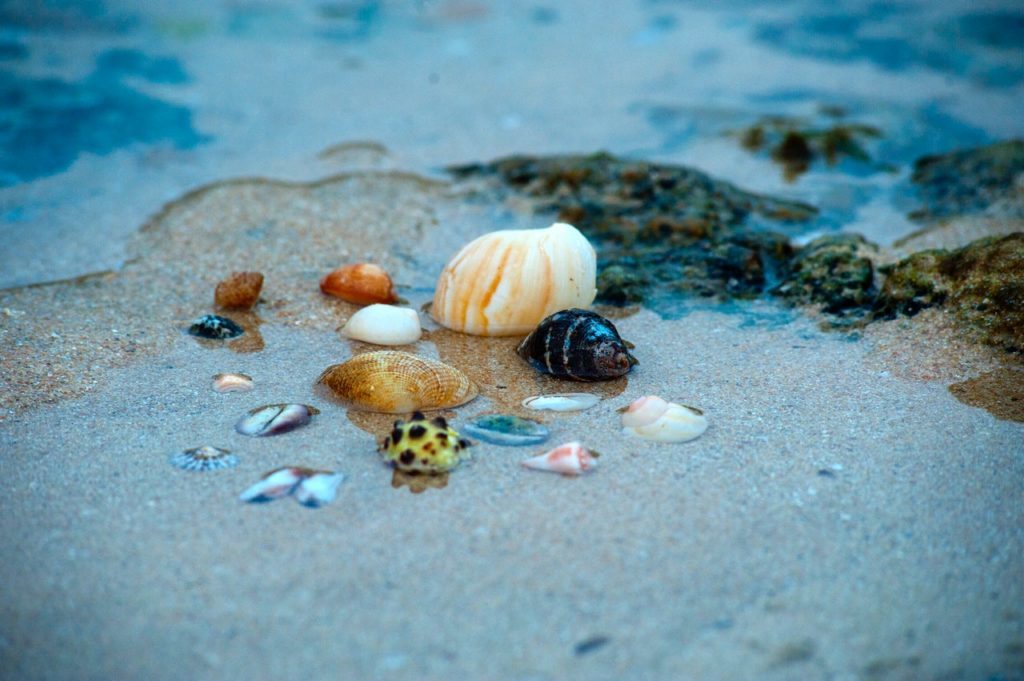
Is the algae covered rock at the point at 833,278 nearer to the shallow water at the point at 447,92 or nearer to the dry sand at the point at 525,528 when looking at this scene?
the dry sand at the point at 525,528

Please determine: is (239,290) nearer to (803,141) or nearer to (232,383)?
(232,383)

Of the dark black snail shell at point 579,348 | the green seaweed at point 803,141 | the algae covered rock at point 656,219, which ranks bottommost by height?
the dark black snail shell at point 579,348

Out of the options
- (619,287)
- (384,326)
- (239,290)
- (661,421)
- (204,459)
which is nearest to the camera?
(204,459)

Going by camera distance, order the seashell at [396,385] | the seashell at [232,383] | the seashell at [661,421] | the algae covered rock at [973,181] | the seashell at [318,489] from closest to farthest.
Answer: the seashell at [318,489]
the seashell at [661,421]
the seashell at [396,385]
the seashell at [232,383]
the algae covered rock at [973,181]

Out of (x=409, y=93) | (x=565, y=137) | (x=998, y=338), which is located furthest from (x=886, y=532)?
(x=409, y=93)

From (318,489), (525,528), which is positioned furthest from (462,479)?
(318,489)

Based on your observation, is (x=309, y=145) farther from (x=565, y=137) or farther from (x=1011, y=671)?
(x=1011, y=671)

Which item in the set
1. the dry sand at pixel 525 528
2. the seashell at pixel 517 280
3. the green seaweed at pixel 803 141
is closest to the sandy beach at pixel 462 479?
the dry sand at pixel 525 528
